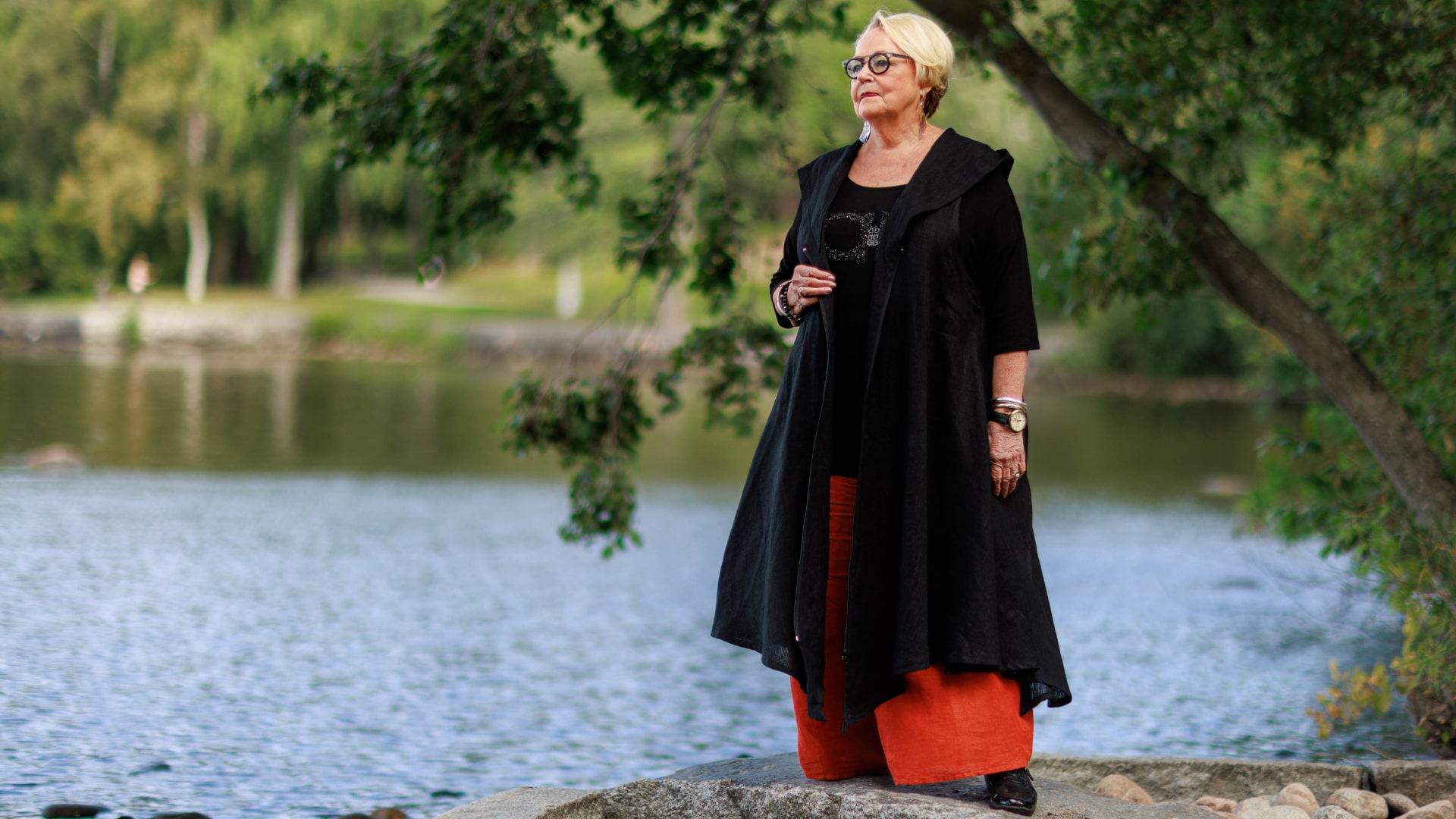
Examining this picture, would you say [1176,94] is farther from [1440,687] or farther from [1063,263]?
[1440,687]

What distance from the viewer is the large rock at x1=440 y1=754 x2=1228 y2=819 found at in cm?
402

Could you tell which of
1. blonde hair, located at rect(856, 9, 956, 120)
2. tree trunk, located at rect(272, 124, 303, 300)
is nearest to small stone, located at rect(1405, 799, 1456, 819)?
blonde hair, located at rect(856, 9, 956, 120)

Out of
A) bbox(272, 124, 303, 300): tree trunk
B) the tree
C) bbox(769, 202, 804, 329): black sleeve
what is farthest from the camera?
bbox(272, 124, 303, 300): tree trunk

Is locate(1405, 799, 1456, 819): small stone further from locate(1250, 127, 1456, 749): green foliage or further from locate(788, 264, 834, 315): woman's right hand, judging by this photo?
locate(788, 264, 834, 315): woman's right hand

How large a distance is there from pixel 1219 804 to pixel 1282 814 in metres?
0.43

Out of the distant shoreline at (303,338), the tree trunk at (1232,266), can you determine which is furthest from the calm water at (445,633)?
the distant shoreline at (303,338)

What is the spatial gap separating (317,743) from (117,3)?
41947 millimetres

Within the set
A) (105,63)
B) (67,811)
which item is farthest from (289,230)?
(67,811)

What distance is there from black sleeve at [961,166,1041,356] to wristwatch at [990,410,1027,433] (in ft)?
0.54

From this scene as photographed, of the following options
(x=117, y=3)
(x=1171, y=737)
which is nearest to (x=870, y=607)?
(x=1171, y=737)

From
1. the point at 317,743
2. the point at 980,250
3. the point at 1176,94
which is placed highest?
the point at 1176,94

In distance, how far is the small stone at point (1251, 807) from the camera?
15.7ft

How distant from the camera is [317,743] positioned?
22.5 ft

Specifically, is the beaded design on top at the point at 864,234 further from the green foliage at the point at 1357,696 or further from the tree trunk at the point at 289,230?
the tree trunk at the point at 289,230
